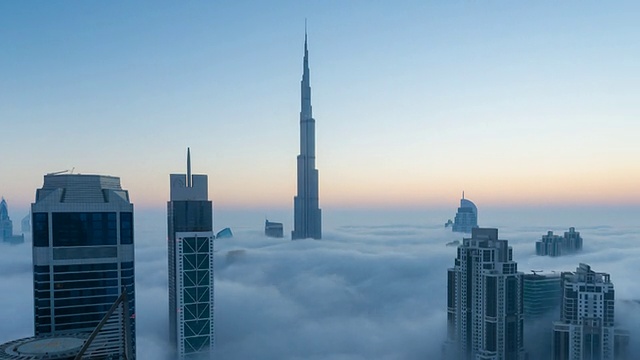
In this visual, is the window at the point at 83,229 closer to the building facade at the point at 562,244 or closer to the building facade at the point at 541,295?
the building facade at the point at 541,295

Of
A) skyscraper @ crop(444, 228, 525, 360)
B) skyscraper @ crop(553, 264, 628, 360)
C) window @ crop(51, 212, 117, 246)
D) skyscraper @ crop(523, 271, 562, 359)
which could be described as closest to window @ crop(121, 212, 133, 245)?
window @ crop(51, 212, 117, 246)

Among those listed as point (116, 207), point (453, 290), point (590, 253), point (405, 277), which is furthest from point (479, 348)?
point (590, 253)

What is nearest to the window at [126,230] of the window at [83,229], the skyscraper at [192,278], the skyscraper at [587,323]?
the window at [83,229]

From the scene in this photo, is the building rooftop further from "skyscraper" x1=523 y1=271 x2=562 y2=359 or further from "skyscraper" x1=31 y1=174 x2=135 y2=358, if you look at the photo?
"skyscraper" x1=523 y1=271 x2=562 y2=359

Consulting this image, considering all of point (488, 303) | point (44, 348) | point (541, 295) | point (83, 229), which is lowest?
point (541, 295)

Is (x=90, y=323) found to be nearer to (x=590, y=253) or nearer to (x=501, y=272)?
(x=501, y=272)

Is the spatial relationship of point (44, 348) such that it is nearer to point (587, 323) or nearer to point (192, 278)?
point (192, 278)

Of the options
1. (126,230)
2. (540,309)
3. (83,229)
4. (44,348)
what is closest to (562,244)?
(540,309)
